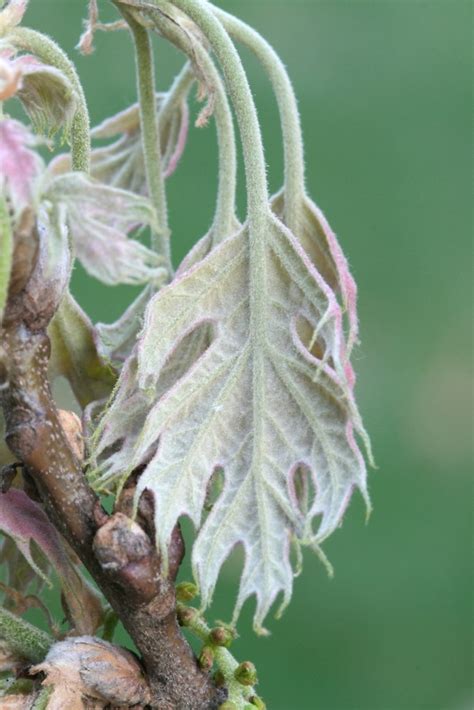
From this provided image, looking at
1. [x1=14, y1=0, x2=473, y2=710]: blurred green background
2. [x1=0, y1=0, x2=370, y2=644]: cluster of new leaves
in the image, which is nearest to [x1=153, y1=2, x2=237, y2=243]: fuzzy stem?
[x1=0, y1=0, x2=370, y2=644]: cluster of new leaves

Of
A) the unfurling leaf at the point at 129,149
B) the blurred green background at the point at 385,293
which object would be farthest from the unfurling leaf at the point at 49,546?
the blurred green background at the point at 385,293

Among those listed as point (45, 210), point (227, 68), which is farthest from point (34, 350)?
point (227, 68)

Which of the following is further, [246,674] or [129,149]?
[129,149]

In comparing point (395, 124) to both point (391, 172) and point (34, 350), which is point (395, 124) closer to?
point (391, 172)

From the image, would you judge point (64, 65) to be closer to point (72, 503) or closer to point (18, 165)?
point (18, 165)

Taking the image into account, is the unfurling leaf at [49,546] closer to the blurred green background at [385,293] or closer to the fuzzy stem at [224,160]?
the fuzzy stem at [224,160]

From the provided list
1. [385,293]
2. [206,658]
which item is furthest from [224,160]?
[385,293]
